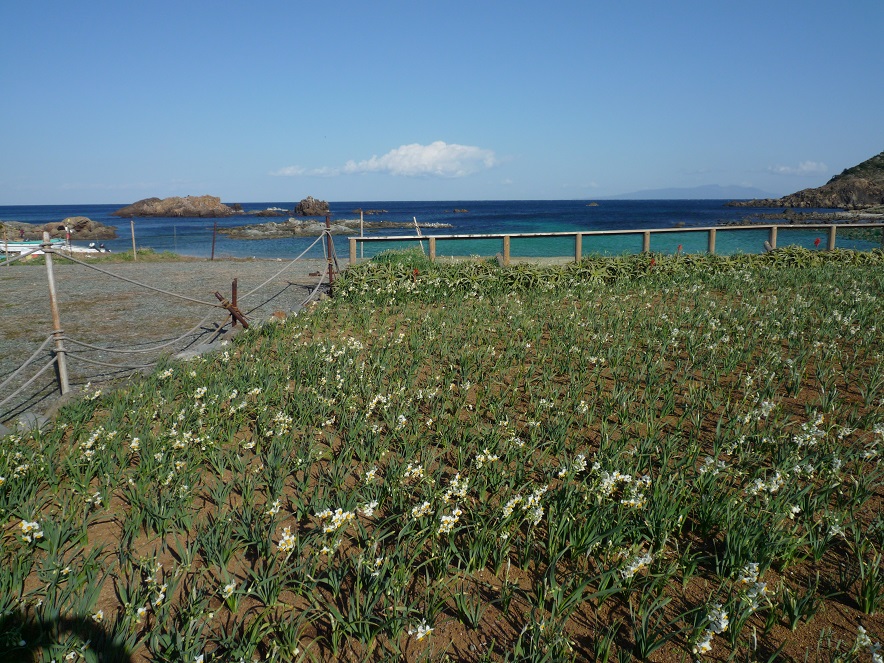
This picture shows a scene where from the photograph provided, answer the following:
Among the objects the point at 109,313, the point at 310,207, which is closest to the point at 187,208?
the point at 310,207

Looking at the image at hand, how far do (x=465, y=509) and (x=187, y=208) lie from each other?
313 ft

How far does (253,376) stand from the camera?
5.61 metres

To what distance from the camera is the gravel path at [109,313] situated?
272 inches

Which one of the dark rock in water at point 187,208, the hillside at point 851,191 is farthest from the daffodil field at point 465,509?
the hillside at point 851,191

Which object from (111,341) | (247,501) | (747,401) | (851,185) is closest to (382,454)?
(247,501)

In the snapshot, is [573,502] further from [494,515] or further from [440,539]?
[440,539]

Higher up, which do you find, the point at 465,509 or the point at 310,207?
the point at 310,207

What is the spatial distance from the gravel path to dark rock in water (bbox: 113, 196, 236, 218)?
75873 mm

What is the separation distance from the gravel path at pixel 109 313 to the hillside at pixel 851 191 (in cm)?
8848

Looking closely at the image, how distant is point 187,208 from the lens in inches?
3501

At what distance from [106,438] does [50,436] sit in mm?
527

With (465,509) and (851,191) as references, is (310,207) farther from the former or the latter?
(465,509)

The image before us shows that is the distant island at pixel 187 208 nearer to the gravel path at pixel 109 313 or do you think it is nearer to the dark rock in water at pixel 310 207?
the dark rock in water at pixel 310 207

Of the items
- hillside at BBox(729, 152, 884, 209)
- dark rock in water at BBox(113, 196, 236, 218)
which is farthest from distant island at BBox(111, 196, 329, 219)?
hillside at BBox(729, 152, 884, 209)
